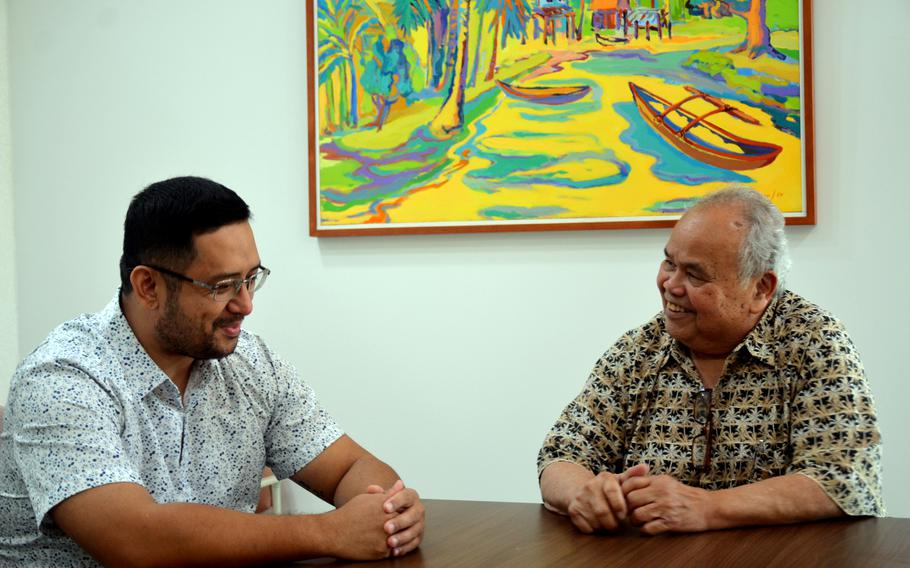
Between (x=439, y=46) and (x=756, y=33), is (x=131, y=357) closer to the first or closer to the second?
(x=439, y=46)

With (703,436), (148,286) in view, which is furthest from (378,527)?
(703,436)

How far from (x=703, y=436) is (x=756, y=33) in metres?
1.49

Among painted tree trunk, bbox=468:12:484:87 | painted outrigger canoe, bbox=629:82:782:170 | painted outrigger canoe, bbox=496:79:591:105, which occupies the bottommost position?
painted outrigger canoe, bbox=629:82:782:170

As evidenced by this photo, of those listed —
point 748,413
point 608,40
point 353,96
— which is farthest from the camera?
point 353,96

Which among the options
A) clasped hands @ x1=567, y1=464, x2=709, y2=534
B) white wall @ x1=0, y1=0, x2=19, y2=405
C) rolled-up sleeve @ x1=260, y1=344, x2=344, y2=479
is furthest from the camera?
white wall @ x1=0, y1=0, x2=19, y2=405

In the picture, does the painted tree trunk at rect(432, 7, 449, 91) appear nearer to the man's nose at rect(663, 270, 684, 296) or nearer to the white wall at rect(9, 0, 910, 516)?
the white wall at rect(9, 0, 910, 516)

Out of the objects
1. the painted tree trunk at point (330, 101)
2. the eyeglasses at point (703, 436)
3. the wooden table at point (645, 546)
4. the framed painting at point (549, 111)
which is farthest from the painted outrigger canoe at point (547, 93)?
the wooden table at point (645, 546)

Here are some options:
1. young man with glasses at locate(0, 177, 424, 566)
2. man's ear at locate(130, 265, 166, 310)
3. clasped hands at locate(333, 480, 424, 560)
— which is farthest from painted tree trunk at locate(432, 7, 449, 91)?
clasped hands at locate(333, 480, 424, 560)

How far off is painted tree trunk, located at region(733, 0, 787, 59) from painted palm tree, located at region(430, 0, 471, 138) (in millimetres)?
879

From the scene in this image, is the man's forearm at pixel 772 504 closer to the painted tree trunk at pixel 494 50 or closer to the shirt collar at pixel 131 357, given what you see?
the shirt collar at pixel 131 357

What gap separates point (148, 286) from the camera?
1835 mm

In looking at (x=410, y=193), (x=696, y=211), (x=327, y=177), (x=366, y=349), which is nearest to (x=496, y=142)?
(x=410, y=193)

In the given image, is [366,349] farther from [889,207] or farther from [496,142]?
[889,207]

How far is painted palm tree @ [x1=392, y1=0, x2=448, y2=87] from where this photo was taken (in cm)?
334
